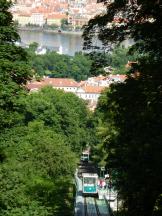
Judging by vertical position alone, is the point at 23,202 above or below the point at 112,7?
below

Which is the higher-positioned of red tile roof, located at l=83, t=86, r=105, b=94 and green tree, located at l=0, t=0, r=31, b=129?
green tree, located at l=0, t=0, r=31, b=129

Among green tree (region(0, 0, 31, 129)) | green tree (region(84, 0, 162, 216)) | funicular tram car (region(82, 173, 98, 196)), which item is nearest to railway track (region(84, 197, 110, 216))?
funicular tram car (region(82, 173, 98, 196))

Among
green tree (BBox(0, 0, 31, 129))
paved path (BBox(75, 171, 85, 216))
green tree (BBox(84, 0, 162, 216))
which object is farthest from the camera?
paved path (BBox(75, 171, 85, 216))

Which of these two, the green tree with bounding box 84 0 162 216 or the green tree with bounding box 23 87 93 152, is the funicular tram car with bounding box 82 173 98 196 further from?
the green tree with bounding box 84 0 162 216

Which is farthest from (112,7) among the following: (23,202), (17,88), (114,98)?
(23,202)

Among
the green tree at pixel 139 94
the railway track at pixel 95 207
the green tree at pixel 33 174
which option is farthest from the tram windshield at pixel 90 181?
the green tree at pixel 139 94

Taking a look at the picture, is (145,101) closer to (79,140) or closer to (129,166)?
(129,166)

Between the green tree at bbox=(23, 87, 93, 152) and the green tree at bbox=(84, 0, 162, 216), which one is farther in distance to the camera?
the green tree at bbox=(23, 87, 93, 152)

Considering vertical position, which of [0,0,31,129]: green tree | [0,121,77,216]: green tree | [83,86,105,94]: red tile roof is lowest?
[83,86,105,94]: red tile roof
